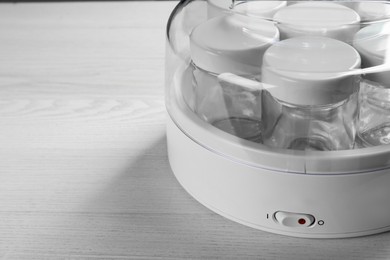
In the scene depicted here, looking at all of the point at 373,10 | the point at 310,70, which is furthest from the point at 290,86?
the point at 373,10

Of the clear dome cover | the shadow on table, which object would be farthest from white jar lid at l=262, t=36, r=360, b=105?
the shadow on table

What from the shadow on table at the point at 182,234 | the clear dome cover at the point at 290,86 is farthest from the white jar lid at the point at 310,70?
the shadow on table at the point at 182,234

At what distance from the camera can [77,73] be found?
0.76m

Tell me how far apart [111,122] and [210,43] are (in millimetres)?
190

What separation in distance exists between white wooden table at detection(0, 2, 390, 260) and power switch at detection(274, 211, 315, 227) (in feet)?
0.05

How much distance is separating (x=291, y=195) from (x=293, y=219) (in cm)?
2

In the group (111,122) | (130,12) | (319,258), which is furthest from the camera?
(130,12)

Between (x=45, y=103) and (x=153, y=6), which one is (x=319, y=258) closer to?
(x=45, y=103)

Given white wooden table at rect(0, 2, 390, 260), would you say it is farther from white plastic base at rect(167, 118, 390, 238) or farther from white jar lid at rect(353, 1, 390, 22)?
white jar lid at rect(353, 1, 390, 22)

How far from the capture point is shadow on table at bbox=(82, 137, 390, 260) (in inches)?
19.3

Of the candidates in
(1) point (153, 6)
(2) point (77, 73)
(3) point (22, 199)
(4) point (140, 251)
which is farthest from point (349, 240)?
(1) point (153, 6)

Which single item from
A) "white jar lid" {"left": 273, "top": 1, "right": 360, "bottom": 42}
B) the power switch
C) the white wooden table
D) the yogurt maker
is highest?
"white jar lid" {"left": 273, "top": 1, "right": 360, "bottom": 42}

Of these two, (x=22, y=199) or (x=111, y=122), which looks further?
(x=111, y=122)

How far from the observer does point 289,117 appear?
512mm
